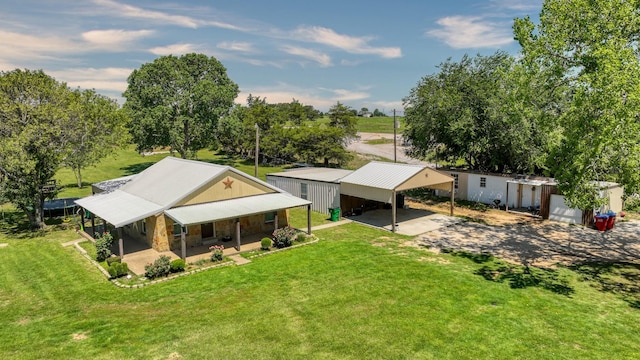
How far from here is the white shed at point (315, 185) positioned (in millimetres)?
28594

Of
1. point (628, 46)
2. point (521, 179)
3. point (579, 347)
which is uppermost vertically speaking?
point (628, 46)

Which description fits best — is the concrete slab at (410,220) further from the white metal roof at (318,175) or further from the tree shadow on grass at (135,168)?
the tree shadow on grass at (135,168)

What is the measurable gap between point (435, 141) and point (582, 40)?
18.4 meters

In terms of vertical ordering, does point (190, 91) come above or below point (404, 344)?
above

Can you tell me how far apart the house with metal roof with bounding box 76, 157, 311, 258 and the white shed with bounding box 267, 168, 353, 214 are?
556 cm

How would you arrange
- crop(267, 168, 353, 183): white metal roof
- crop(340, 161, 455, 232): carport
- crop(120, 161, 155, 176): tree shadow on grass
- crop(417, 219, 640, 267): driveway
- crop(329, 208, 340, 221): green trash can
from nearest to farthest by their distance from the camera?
crop(417, 219, 640, 267): driveway
crop(340, 161, 455, 232): carport
crop(329, 208, 340, 221): green trash can
crop(267, 168, 353, 183): white metal roof
crop(120, 161, 155, 176): tree shadow on grass

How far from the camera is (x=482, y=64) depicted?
109 feet

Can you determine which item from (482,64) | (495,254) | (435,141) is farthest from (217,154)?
(495,254)

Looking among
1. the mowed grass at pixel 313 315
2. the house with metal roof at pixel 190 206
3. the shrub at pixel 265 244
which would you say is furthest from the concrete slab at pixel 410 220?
the shrub at pixel 265 244

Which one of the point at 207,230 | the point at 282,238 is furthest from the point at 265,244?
the point at 207,230

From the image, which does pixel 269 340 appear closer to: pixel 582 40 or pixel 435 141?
pixel 582 40

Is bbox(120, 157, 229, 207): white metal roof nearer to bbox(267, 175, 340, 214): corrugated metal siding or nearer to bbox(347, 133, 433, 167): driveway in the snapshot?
bbox(267, 175, 340, 214): corrugated metal siding

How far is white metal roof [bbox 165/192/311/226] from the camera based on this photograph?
19.1 metres

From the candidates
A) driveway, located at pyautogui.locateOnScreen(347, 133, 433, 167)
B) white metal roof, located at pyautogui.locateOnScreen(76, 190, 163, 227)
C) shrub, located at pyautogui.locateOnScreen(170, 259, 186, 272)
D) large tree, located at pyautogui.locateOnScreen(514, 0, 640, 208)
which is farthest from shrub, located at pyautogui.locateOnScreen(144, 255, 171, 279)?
driveway, located at pyautogui.locateOnScreen(347, 133, 433, 167)
